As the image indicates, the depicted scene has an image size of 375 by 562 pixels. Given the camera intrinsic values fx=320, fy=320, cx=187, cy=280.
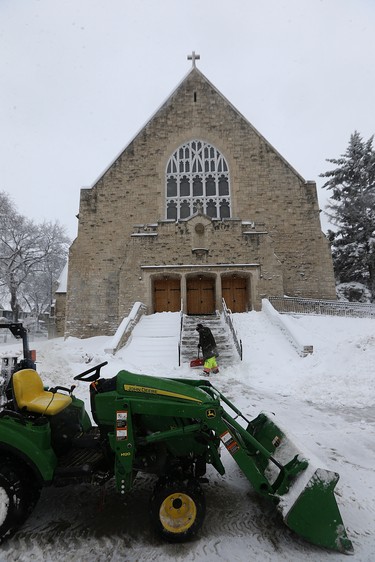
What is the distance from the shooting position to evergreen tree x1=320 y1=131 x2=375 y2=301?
21547mm

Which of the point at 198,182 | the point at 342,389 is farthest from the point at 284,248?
the point at 342,389

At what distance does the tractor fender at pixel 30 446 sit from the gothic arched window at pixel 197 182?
1880 cm

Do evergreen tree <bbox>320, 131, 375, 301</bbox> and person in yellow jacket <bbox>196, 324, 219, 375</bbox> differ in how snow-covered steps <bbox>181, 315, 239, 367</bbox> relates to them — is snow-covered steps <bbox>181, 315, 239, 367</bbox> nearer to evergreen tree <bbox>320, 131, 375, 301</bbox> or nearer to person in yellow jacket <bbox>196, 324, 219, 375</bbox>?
person in yellow jacket <bbox>196, 324, 219, 375</bbox>

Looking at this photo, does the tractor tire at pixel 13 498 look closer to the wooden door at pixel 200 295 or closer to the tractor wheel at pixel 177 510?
the tractor wheel at pixel 177 510

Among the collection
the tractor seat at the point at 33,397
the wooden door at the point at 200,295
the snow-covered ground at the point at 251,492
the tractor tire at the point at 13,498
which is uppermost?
the wooden door at the point at 200,295

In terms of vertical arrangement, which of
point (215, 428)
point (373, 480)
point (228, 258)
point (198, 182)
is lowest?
point (373, 480)

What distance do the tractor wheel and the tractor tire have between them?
1114mm

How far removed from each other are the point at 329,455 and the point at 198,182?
63.8ft

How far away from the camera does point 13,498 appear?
8.98 ft

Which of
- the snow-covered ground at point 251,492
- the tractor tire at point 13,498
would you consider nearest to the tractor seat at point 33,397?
the tractor tire at point 13,498

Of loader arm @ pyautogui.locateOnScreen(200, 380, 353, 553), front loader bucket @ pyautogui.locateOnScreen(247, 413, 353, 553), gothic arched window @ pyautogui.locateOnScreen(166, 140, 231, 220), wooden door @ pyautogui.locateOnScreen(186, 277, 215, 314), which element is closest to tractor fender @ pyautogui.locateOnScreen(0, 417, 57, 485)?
loader arm @ pyautogui.locateOnScreen(200, 380, 353, 553)

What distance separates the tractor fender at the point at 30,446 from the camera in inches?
110

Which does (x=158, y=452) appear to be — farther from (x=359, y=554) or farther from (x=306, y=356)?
(x=306, y=356)

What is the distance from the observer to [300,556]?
2.53 metres
